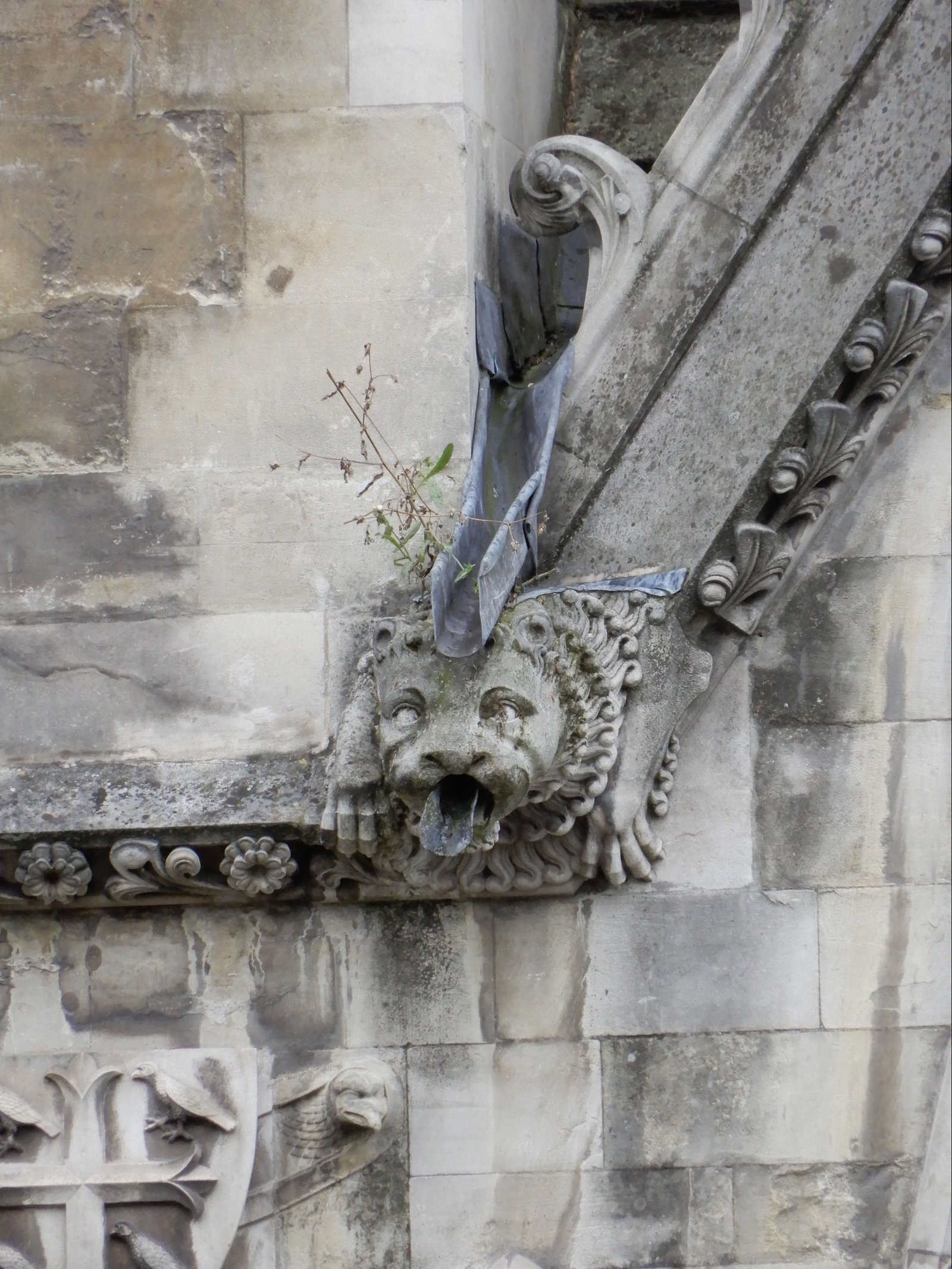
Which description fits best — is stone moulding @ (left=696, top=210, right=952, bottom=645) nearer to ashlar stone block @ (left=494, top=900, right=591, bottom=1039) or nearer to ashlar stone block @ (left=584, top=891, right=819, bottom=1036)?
ashlar stone block @ (left=584, top=891, right=819, bottom=1036)

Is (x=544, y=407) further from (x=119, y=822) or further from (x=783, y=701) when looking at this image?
(x=119, y=822)

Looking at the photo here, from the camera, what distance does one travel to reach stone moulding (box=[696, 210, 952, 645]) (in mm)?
5914

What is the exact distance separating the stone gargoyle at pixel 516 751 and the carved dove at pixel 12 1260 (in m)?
1.20

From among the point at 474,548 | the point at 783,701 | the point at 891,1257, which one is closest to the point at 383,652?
the point at 474,548

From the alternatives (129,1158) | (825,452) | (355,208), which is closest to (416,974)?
(129,1158)

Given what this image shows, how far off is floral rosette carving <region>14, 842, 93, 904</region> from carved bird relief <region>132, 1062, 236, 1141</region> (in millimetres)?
505

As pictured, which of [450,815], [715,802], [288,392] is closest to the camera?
[450,815]

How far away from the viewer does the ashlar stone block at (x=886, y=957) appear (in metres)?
5.86

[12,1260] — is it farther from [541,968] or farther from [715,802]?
[715,802]

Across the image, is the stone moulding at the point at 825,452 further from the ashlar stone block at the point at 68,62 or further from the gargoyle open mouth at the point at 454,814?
the ashlar stone block at the point at 68,62

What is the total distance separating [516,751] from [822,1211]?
58.3 inches

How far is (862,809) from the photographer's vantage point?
5930mm

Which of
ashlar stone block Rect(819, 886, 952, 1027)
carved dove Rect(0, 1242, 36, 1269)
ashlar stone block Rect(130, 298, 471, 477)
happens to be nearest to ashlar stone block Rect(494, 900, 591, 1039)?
ashlar stone block Rect(819, 886, 952, 1027)

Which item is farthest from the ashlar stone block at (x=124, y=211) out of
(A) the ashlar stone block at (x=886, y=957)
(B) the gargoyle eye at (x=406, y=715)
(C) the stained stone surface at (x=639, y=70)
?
(A) the ashlar stone block at (x=886, y=957)
